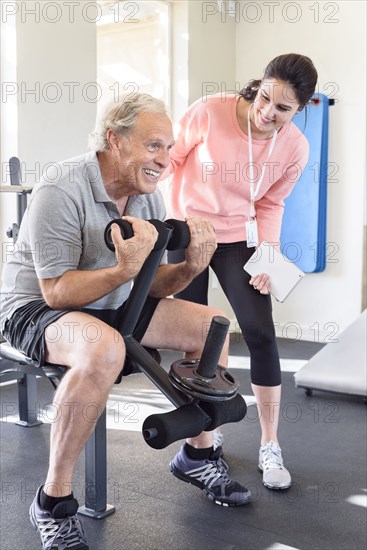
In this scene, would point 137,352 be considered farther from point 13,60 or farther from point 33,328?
point 13,60

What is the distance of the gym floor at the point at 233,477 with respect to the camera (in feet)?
6.26

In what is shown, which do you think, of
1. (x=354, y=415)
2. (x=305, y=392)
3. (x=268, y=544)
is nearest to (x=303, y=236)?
(x=305, y=392)

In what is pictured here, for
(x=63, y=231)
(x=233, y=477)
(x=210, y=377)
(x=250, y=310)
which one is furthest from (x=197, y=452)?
(x=63, y=231)

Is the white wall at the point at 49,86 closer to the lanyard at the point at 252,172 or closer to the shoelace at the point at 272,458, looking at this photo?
the lanyard at the point at 252,172

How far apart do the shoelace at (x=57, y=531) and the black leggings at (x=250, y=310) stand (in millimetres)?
857

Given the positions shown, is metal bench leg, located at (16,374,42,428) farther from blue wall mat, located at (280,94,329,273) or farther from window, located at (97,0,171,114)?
blue wall mat, located at (280,94,329,273)

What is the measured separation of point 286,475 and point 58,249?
1.15 m

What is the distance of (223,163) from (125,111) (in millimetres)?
631

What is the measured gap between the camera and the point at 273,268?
91.5 inches

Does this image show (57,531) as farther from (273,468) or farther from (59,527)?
(273,468)

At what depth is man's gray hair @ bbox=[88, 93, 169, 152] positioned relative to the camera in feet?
5.95

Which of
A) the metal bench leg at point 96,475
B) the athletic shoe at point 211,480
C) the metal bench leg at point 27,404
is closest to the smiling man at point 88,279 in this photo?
the metal bench leg at point 96,475

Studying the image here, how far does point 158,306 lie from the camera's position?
2043mm

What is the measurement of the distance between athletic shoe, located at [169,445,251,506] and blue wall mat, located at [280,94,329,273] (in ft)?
9.54
